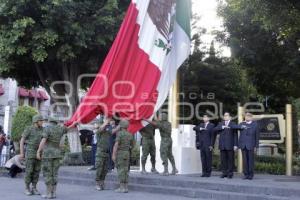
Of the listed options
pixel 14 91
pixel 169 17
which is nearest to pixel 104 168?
pixel 169 17

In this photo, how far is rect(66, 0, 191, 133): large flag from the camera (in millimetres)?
11781

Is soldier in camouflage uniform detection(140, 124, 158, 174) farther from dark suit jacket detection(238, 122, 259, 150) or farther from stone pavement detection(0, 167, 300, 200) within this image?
dark suit jacket detection(238, 122, 259, 150)

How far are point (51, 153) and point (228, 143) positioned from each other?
16.2 feet

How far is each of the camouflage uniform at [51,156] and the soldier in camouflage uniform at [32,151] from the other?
53 centimetres

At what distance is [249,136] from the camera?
1261cm

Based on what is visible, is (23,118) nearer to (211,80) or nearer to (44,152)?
(211,80)

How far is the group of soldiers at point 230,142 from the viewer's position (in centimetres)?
1264

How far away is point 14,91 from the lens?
39.5 m

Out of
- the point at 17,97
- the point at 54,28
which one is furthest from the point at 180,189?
the point at 17,97

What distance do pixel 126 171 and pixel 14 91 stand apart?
30.3 m

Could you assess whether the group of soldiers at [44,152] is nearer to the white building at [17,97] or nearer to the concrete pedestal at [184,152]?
the concrete pedestal at [184,152]

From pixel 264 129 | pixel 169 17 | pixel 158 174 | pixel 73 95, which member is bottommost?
pixel 158 174

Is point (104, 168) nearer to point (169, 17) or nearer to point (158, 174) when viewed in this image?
point (158, 174)

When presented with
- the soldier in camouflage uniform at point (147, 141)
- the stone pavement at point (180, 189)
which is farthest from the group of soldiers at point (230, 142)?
the soldier in camouflage uniform at point (147, 141)
